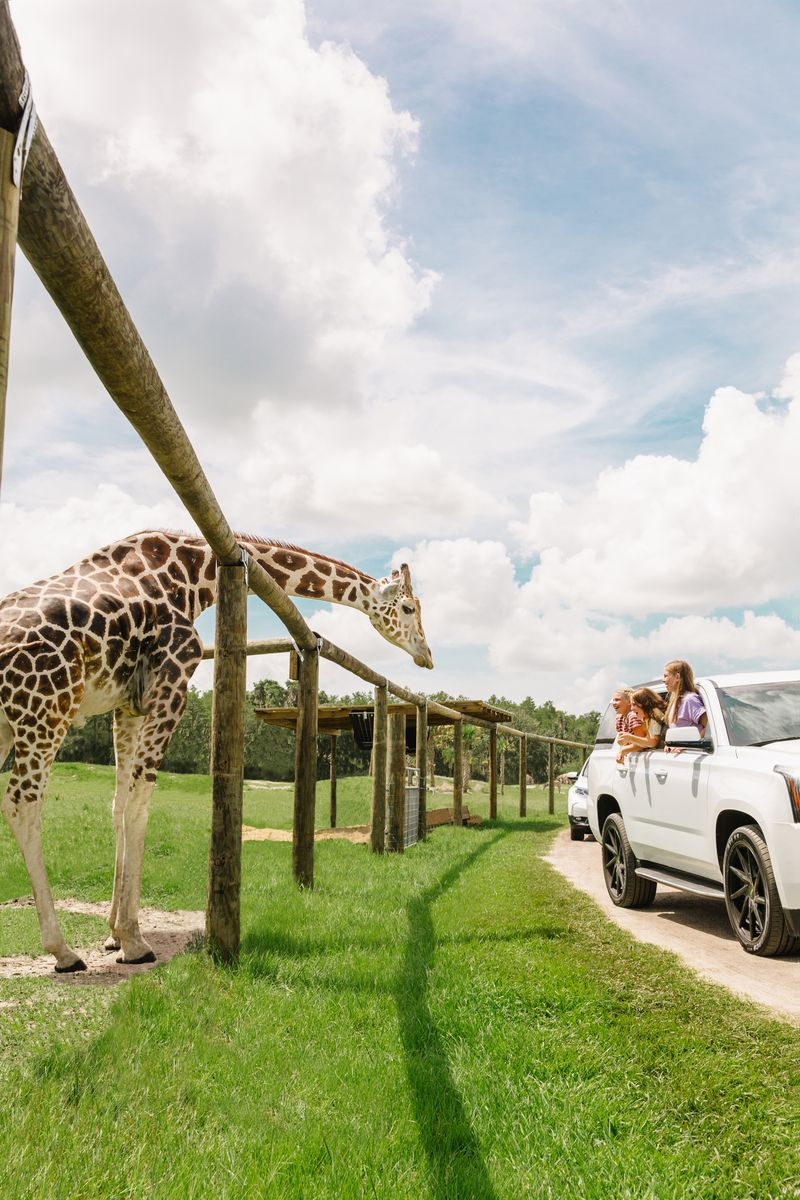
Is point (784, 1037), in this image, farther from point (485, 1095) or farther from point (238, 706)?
point (238, 706)

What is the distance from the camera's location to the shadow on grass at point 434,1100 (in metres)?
2.84

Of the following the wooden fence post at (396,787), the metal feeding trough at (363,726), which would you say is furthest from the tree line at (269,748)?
the wooden fence post at (396,787)

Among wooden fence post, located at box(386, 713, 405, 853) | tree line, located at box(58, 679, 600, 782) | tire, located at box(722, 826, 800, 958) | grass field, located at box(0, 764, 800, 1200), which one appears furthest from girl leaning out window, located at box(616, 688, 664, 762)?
tree line, located at box(58, 679, 600, 782)

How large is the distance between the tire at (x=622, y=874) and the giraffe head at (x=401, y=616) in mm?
2972

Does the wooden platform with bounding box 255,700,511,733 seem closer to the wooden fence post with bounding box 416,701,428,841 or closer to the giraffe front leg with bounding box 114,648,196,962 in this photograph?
the wooden fence post with bounding box 416,701,428,841

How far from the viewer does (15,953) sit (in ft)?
20.4

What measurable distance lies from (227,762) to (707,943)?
13.1ft

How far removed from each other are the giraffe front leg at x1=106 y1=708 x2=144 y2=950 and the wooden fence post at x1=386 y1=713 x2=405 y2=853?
23.0ft

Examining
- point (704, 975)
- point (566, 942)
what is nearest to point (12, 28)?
point (704, 975)

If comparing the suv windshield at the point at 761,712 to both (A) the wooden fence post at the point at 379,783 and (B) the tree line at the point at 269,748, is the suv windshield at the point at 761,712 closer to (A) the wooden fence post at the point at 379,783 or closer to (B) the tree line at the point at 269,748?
(A) the wooden fence post at the point at 379,783

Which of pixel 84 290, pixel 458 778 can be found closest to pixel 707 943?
pixel 84 290

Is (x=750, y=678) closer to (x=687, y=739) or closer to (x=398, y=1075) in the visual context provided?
(x=687, y=739)

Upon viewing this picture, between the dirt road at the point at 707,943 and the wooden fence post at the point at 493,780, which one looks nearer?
the dirt road at the point at 707,943

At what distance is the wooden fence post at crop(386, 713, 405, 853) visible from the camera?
13.6 metres
